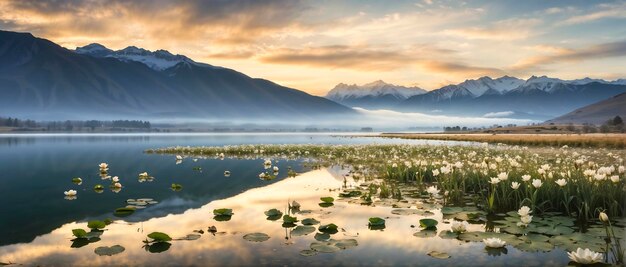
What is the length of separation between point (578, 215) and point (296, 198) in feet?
30.5

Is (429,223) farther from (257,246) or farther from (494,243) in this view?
(257,246)

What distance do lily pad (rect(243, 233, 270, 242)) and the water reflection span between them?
14 cm

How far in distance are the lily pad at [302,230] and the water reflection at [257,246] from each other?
0.24 meters

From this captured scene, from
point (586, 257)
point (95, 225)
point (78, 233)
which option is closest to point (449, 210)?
point (586, 257)

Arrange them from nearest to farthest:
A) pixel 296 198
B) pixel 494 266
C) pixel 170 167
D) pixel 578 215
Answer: pixel 494 266 < pixel 578 215 < pixel 296 198 < pixel 170 167

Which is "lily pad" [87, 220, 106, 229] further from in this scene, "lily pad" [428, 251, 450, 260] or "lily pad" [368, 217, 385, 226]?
"lily pad" [428, 251, 450, 260]

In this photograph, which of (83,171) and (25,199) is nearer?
(25,199)

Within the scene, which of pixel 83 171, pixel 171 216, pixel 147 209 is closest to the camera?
pixel 171 216

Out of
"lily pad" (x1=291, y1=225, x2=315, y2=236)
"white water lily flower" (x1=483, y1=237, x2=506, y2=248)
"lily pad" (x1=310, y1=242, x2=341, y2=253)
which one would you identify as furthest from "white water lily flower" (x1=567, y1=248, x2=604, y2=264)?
"lily pad" (x1=291, y1=225, x2=315, y2=236)

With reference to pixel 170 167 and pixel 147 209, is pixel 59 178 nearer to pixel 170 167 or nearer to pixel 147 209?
pixel 170 167

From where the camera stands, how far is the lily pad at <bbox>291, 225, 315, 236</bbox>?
1103cm

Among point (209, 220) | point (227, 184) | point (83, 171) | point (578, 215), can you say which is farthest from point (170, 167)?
point (578, 215)

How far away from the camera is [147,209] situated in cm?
1504

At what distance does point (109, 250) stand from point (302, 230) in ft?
14.3
